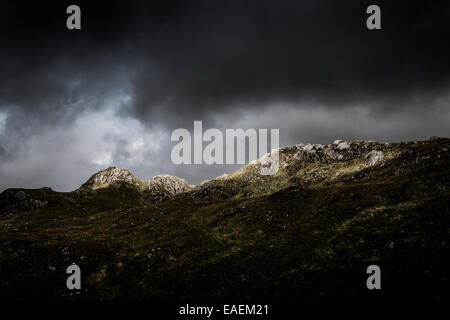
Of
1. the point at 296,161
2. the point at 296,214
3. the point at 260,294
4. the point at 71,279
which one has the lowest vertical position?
A: the point at 71,279

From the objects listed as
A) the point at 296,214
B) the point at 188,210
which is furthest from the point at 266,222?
the point at 188,210

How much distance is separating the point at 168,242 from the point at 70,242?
50.5ft

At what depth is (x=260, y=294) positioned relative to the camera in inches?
683

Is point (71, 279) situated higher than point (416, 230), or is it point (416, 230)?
point (416, 230)

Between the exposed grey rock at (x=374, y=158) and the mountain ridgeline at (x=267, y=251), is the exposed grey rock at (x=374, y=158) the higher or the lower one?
the higher one

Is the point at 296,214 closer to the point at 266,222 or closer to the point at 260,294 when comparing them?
the point at 266,222

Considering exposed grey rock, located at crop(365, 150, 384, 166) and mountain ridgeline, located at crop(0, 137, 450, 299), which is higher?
exposed grey rock, located at crop(365, 150, 384, 166)

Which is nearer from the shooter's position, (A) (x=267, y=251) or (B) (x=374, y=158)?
(A) (x=267, y=251)

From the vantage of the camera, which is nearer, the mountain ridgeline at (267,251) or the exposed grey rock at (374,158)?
the mountain ridgeline at (267,251)

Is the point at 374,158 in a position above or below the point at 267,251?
above

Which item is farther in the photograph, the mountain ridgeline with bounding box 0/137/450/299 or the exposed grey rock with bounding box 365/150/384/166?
the exposed grey rock with bounding box 365/150/384/166
